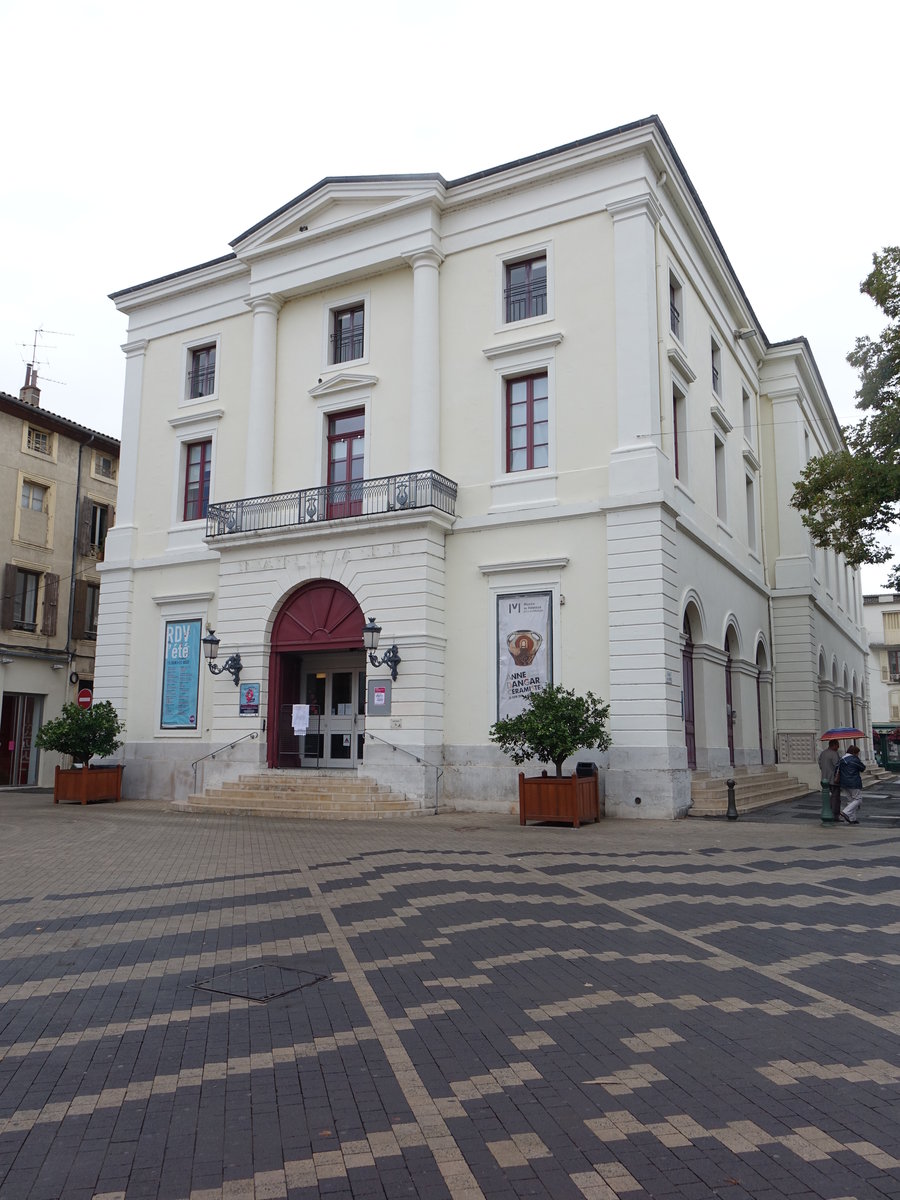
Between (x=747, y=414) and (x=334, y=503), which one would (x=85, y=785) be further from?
(x=747, y=414)

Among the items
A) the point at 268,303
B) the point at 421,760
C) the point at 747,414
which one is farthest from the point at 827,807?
the point at 268,303

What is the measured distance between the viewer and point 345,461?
907 inches

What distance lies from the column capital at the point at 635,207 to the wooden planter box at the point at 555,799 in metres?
11.7

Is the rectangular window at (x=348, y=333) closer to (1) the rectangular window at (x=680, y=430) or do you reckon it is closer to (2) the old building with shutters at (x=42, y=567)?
(1) the rectangular window at (x=680, y=430)

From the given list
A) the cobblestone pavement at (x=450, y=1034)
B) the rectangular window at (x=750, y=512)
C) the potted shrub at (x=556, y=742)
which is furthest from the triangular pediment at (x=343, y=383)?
the cobblestone pavement at (x=450, y=1034)

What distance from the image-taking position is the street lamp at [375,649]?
20.0 meters

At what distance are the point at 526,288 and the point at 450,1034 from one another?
61.1ft

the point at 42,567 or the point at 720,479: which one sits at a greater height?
the point at 720,479

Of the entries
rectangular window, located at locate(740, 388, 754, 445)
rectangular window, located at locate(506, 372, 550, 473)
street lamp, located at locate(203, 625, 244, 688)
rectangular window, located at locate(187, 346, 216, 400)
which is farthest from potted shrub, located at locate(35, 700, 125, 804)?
rectangular window, located at locate(740, 388, 754, 445)

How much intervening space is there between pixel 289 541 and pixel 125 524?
7007 mm

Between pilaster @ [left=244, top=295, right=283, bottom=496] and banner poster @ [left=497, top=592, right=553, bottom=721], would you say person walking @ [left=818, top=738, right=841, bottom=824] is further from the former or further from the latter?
pilaster @ [left=244, top=295, right=283, bottom=496]

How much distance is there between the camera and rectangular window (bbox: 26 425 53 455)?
32188mm

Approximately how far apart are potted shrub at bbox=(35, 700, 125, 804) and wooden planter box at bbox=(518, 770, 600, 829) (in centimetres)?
1153

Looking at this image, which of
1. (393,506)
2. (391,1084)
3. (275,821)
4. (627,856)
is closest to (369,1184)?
(391,1084)
